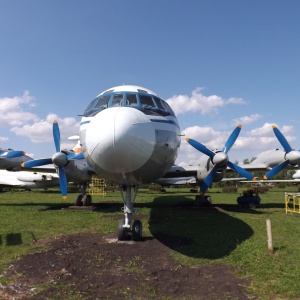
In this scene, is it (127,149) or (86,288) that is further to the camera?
(127,149)

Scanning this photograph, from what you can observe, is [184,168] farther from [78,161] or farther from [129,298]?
[129,298]

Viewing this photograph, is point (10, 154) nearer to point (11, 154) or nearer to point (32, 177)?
point (11, 154)

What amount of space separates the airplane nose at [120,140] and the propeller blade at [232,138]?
948 cm

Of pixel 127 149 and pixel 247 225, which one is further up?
pixel 127 149

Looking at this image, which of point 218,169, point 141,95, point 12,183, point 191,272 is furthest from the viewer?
point 12,183

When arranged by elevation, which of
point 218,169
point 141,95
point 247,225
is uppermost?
point 141,95

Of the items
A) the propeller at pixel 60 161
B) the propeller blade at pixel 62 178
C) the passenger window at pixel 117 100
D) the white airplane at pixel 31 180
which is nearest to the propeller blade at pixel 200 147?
the propeller at pixel 60 161

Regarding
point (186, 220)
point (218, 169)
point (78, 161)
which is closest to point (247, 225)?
point (186, 220)

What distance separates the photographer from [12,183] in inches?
1558

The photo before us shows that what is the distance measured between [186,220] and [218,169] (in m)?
3.70

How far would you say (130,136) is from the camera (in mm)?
7340

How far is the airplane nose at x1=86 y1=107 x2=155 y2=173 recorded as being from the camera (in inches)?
288

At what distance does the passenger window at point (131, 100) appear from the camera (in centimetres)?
922

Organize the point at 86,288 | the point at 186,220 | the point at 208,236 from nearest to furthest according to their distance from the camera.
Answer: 1. the point at 86,288
2. the point at 208,236
3. the point at 186,220
